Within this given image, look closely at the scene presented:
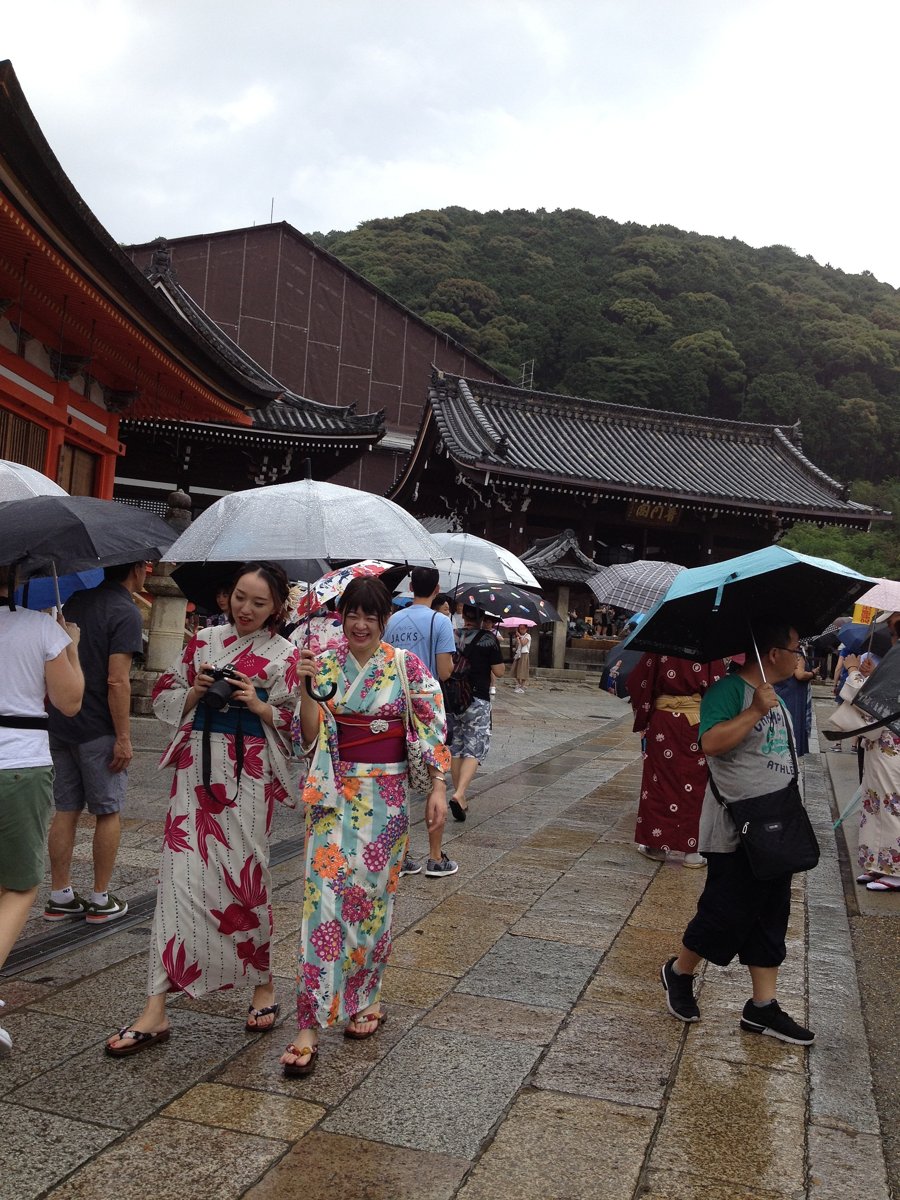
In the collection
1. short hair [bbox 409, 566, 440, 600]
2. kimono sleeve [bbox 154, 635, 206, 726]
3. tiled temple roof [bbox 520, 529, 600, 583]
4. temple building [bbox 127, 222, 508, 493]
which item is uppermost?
temple building [bbox 127, 222, 508, 493]

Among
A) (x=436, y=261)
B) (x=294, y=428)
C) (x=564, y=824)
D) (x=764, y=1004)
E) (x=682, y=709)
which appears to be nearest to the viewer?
(x=764, y=1004)

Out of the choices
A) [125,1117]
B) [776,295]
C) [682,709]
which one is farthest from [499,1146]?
[776,295]

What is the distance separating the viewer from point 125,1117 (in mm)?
2738

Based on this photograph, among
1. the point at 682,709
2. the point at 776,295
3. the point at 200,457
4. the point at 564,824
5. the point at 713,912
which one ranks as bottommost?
the point at 564,824

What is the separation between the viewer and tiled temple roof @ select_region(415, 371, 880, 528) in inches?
976

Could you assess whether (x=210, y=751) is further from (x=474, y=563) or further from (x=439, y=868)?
(x=474, y=563)

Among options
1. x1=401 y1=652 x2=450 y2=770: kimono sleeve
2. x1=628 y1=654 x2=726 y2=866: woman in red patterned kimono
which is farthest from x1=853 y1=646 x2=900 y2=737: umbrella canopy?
x1=401 y1=652 x2=450 y2=770: kimono sleeve

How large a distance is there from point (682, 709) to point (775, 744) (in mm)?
2671

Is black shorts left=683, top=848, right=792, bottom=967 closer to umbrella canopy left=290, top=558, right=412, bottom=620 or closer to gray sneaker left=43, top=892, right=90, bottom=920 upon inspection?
umbrella canopy left=290, top=558, right=412, bottom=620

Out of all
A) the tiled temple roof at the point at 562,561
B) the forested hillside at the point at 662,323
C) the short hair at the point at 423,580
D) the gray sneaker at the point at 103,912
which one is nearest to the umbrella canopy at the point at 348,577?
the short hair at the point at 423,580

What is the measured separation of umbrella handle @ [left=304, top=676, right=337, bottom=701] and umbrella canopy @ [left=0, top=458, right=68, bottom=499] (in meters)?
1.15

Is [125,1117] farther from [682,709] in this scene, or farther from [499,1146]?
[682,709]

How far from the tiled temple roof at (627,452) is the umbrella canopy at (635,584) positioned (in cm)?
1557

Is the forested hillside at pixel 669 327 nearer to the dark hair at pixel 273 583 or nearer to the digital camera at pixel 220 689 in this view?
the dark hair at pixel 273 583
